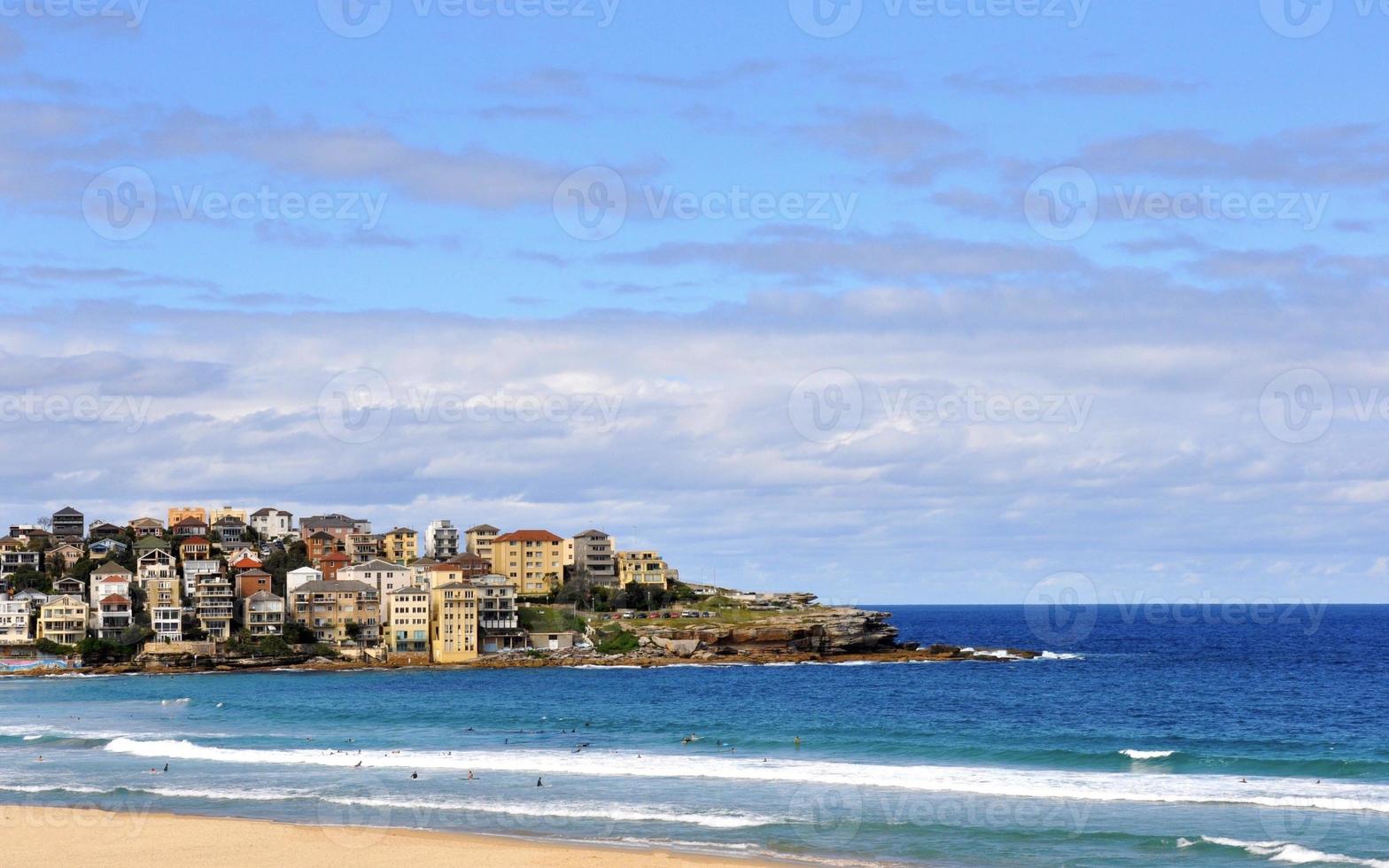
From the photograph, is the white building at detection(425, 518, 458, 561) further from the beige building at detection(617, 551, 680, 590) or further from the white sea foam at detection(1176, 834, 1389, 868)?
the white sea foam at detection(1176, 834, 1389, 868)

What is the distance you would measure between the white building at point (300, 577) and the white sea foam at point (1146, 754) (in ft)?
284

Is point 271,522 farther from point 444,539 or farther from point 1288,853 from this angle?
point 1288,853

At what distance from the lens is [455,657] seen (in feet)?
375

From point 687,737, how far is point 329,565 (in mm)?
83628

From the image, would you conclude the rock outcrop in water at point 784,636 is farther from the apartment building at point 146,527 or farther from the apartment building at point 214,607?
the apartment building at point 146,527

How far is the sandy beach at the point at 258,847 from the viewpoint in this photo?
3359cm

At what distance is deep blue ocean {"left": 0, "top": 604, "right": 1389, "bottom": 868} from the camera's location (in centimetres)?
3694

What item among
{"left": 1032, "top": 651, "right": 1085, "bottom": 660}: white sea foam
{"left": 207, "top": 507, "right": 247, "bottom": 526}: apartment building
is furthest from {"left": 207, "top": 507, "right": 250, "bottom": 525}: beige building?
{"left": 1032, "top": 651, "right": 1085, "bottom": 660}: white sea foam

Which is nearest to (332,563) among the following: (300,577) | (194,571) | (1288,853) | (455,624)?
(300,577)

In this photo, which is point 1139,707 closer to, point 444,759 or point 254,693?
point 444,759

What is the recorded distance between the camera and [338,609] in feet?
395

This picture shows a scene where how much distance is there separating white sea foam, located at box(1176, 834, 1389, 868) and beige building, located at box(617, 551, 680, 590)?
357 ft

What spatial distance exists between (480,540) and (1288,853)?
12109cm

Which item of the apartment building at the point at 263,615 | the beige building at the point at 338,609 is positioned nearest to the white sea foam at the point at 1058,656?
the beige building at the point at 338,609
